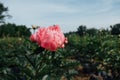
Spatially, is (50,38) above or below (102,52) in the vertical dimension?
above

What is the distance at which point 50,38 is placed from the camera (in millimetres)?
3102

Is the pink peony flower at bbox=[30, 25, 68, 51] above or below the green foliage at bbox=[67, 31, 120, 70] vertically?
above

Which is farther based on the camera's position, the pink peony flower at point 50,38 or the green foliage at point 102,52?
the green foliage at point 102,52

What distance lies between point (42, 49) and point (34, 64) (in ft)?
1.88

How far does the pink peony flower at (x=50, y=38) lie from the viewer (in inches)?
121

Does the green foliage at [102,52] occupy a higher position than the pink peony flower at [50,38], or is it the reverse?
the pink peony flower at [50,38]

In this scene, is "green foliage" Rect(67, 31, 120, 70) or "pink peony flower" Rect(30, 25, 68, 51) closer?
"pink peony flower" Rect(30, 25, 68, 51)

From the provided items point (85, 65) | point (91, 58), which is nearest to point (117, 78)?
point (85, 65)

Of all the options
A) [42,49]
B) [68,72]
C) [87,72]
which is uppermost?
[42,49]

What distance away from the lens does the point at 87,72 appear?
38.0ft

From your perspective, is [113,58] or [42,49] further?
[113,58]

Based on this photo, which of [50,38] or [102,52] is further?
[102,52]

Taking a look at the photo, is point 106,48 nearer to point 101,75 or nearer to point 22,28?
point 101,75

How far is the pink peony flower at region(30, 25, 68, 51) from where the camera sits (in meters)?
3.07
